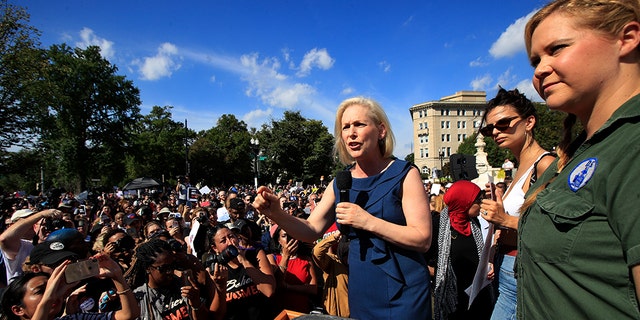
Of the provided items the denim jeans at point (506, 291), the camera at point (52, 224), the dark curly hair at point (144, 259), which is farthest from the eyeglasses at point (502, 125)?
the camera at point (52, 224)

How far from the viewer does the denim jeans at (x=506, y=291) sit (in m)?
2.42

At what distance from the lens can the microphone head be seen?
2197 mm

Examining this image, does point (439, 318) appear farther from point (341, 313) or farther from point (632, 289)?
point (632, 289)

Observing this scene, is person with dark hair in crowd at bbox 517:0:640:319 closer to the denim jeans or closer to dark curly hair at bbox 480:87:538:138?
the denim jeans

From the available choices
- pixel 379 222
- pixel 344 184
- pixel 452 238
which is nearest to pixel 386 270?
pixel 379 222

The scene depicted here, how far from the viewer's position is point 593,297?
0.98 meters

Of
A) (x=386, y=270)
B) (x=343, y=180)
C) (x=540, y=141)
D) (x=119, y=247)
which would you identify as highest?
(x=540, y=141)

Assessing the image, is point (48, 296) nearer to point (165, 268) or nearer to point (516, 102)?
point (165, 268)

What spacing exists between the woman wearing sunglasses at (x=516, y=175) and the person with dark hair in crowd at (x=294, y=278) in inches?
93.0

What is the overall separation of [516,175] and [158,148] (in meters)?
47.4

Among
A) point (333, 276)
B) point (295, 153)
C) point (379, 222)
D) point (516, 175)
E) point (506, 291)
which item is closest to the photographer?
point (379, 222)

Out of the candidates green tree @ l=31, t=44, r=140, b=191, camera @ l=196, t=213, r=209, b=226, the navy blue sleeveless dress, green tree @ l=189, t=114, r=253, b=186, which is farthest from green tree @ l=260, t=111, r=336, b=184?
the navy blue sleeveless dress

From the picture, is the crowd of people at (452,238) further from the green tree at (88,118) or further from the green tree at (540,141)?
the green tree at (88,118)

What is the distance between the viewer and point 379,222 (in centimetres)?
190
